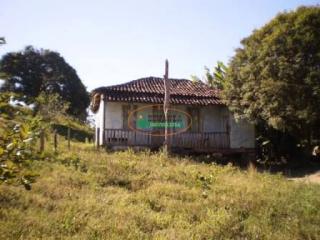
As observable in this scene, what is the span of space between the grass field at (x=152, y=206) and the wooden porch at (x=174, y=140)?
6057mm

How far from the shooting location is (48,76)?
36094 millimetres

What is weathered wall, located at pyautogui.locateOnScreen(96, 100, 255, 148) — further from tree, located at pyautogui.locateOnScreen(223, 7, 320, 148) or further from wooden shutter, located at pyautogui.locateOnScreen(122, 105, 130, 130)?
tree, located at pyautogui.locateOnScreen(223, 7, 320, 148)

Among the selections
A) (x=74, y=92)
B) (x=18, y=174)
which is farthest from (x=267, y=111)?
(x=74, y=92)

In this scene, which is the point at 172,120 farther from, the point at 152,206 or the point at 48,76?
the point at 48,76

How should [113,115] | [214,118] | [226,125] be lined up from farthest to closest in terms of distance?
[214,118], [226,125], [113,115]

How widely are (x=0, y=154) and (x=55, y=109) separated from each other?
65.9 feet

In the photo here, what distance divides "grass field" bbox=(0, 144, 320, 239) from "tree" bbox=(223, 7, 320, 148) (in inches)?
201

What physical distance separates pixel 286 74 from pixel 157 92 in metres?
7.07

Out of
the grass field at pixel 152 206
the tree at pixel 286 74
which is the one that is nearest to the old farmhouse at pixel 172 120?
the tree at pixel 286 74

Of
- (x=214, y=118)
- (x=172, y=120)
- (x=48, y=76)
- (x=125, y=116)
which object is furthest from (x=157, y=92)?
(x=48, y=76)

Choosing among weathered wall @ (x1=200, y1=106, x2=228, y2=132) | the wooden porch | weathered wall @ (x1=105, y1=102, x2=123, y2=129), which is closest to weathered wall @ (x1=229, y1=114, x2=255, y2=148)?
weathered wall @ (x1=200, y1=106, x2=228, y2=132)

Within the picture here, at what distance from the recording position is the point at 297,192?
11.1m

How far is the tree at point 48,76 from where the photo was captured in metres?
34.4

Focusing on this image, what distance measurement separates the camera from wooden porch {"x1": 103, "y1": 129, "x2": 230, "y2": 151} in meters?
19.5
